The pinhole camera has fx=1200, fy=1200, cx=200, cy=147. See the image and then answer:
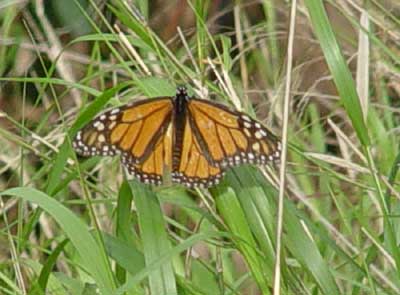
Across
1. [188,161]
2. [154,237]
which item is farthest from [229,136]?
[154,237]

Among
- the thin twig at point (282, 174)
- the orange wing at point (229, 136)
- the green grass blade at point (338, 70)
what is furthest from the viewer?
the orange wing at point (229, 136)

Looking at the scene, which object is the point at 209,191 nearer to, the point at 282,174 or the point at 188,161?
the point at 188,161

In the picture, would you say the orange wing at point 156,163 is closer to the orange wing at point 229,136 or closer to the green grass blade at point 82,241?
the orange wing at point 229,136

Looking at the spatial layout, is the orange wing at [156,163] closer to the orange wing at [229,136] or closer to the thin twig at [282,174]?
the orange wing at [229,136]

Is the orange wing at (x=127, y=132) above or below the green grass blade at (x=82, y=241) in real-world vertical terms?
above

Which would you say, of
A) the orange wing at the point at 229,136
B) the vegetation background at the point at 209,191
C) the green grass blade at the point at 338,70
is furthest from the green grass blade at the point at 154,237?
the green grass blade at the point at 338,70

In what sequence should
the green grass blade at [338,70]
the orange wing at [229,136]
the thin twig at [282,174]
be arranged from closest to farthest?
the thin twig at [282,174] → the green grass blade at [338,70] → the orange wing at [229,136]

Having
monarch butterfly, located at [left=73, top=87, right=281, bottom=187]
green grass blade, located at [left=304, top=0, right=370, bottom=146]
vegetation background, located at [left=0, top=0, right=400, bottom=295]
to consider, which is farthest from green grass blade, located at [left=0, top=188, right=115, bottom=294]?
green grass blade, located at [left=304, top=0, right=370, bottom=146]

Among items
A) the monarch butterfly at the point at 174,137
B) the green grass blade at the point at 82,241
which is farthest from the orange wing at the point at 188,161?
the green grass blade at the point at 82,241

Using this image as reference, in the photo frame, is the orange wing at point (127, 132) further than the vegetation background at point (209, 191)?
Yes
